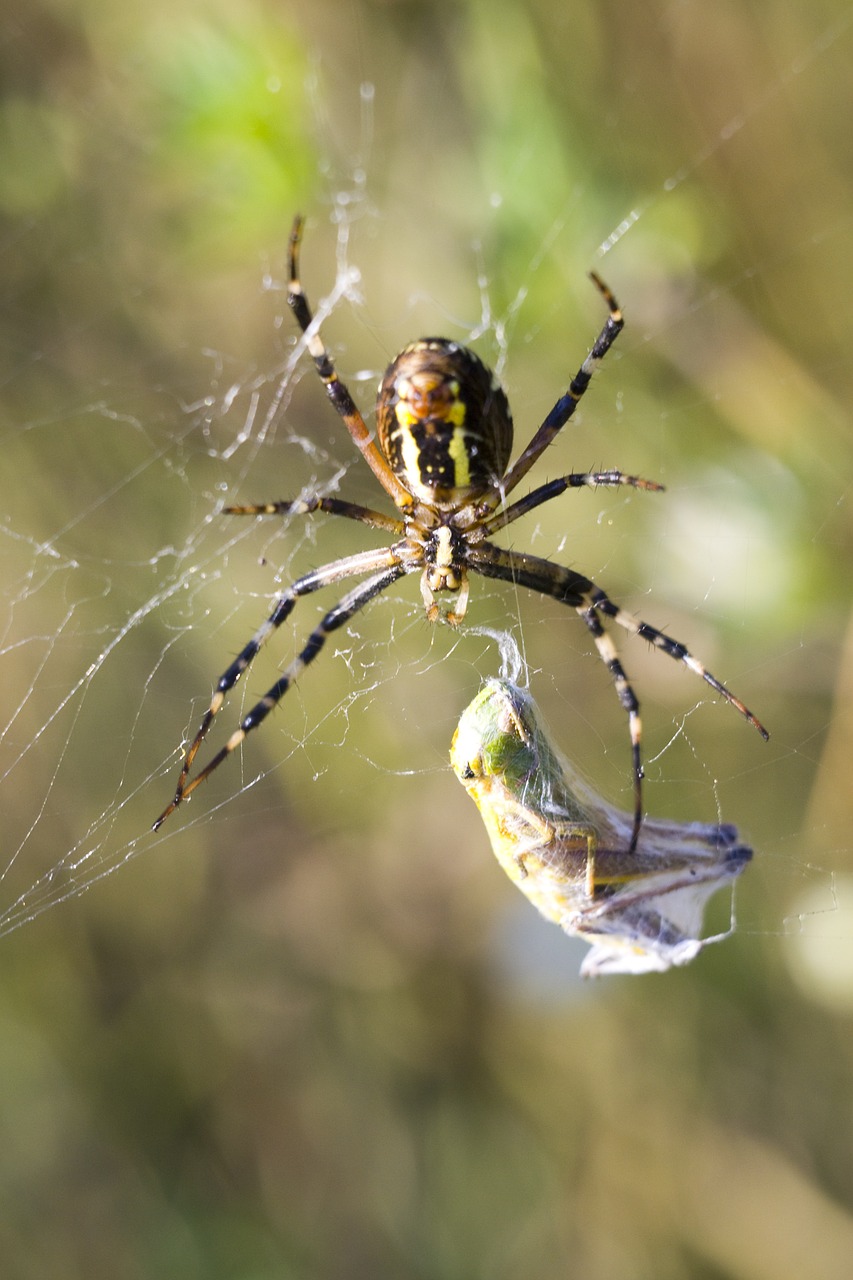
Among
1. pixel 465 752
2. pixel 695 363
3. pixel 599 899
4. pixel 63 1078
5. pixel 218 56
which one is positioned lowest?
pixel 63 1078

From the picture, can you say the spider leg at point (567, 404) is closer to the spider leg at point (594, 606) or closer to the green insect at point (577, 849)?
the spider leg at point (594, 606)

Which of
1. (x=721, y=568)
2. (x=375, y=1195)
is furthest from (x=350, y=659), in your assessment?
(x=375, y=1195)

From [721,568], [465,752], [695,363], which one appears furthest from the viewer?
[695,363]

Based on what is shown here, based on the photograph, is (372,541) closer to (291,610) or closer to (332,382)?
(291,610)

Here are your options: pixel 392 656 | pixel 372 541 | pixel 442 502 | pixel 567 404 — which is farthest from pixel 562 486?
pixel 372 541

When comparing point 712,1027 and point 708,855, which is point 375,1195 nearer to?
point 712,1027

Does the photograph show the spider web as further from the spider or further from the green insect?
the green insect

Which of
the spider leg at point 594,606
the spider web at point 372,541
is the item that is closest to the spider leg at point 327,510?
the spider leg at point 594,606
